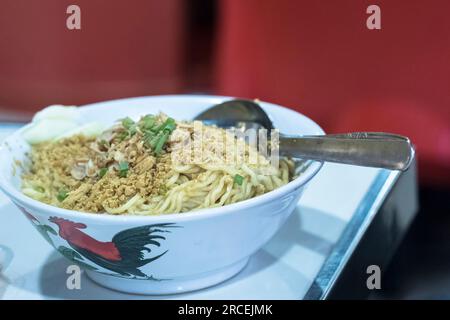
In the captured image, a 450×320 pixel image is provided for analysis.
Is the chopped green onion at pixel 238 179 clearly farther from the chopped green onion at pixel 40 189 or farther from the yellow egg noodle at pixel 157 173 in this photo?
the chopped green onion at pixel 40 189

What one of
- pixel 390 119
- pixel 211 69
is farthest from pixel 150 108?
pixel 211 69

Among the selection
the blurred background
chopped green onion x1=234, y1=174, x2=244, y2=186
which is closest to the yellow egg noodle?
chopped green onion x1=234, y1=174, x2=244, y2=186

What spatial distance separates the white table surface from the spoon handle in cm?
12

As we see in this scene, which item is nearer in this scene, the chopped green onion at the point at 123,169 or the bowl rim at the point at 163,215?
the bowl rim at the point at 163,215

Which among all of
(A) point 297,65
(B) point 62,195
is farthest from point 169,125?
(A) point 297,65

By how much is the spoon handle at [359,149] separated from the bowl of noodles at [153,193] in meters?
0.02

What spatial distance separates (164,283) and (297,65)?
105 cm

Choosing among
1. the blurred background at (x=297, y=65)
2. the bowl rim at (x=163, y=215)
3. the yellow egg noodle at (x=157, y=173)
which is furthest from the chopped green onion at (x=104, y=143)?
the blurred background at (x=297, y=65)

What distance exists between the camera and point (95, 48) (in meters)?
1.88

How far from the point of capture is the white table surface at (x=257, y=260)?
2.17ft

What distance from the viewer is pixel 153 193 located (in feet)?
2.25

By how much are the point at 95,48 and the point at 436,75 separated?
1.06 metres

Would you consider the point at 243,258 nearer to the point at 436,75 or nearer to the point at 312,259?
the point at 312,259

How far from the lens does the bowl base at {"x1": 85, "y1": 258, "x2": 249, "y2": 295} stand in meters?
0.66
